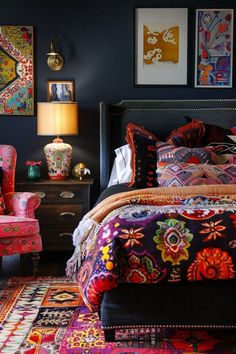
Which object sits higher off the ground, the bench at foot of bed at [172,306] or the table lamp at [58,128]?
the table lamp at [58,128]

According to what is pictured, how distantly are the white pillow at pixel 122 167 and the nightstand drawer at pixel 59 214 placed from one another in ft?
1.26

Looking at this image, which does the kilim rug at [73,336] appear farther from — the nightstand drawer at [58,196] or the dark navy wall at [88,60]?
the dark navy wall at [88,60]

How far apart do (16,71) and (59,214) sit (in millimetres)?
1393

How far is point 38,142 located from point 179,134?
1.36m

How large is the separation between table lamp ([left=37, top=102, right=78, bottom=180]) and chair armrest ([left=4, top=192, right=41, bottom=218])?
1.85 feet

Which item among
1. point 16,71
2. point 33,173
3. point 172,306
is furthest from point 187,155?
point 16,71

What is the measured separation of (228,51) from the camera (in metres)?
5.14

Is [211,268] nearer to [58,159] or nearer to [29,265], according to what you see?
[29,265]

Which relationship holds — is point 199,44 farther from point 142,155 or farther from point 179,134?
point 142,155

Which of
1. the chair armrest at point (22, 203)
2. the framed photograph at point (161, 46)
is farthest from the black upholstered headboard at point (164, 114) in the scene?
the chair armrest at point (22, 203)

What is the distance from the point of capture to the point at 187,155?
169 inches

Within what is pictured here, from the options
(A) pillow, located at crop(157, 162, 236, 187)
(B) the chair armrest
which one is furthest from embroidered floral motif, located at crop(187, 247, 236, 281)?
(B) the chair armrest

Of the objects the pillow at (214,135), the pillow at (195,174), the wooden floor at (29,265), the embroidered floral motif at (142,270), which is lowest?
the wooden floor at (29,265)

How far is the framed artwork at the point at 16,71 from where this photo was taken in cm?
511
